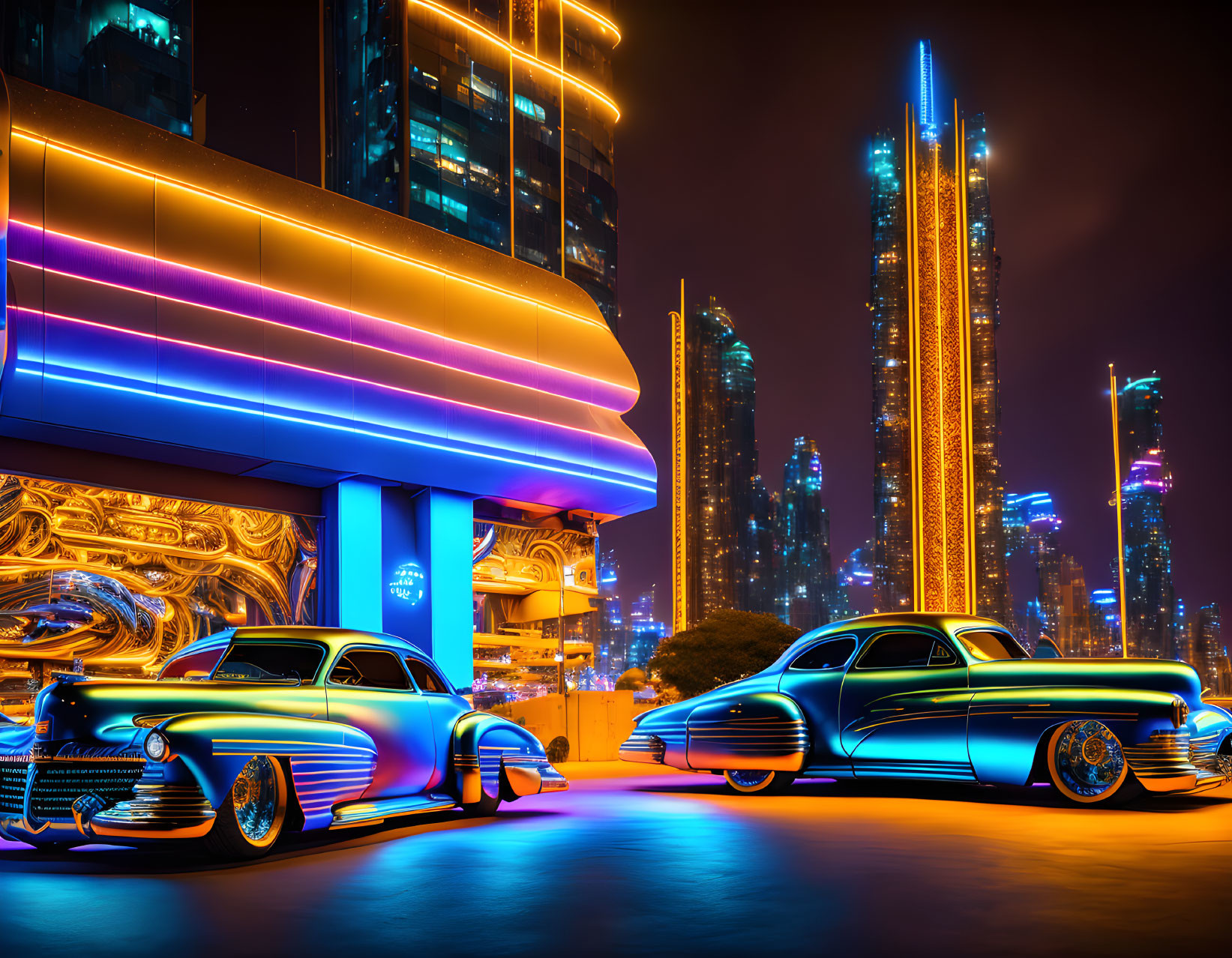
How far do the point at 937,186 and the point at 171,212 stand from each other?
23.0m

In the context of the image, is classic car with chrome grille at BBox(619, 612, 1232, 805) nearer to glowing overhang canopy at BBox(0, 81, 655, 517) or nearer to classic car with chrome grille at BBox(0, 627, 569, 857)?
classic car with chrome grille at BBox(0, 627, 569, 857)

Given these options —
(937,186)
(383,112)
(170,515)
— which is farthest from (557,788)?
(383,112)

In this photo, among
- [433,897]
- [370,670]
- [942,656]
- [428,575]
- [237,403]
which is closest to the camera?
[433,897]

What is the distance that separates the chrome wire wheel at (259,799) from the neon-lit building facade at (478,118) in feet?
105

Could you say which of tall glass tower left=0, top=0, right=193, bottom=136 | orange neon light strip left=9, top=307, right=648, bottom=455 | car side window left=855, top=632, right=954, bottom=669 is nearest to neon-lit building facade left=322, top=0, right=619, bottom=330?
tall glass tower left=0, top=0, right=193, bottom=136

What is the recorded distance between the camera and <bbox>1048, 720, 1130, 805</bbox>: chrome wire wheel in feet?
34.9

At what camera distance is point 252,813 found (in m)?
8.34

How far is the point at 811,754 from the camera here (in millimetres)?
12508

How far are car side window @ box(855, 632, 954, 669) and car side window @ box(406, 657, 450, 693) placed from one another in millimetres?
4495

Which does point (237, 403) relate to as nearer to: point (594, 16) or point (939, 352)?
point (939, 352)

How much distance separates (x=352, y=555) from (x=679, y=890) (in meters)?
19.8

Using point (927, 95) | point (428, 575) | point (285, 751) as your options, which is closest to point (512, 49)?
point (927, 95)

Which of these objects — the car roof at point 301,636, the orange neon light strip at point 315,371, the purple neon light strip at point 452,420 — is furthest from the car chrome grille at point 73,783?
the orange neon light strip at point 315,371

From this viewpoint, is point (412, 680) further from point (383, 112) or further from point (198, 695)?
point (383, 112)
